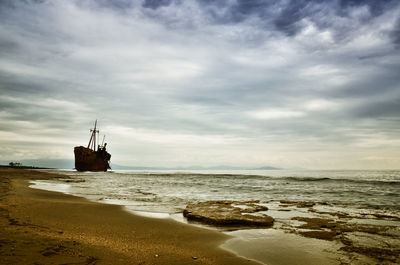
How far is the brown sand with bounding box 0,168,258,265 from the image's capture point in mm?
3432

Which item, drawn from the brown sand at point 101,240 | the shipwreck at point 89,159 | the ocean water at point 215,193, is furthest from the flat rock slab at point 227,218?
the shipwreck at point 89,159

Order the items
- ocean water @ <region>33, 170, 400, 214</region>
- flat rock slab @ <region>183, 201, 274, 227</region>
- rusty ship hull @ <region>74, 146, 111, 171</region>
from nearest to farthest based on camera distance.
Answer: flat rock slab @ <region>183, 201, 274, 227</region>, ocean water @ <region>33, 170, 400, 214</region>, rusty ship hull @ <region>74, 146, 111, 171</region>

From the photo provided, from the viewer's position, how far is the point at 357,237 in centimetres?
568

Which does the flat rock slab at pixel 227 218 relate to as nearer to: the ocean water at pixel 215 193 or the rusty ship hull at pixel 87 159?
the ocean water at pixel 215 193

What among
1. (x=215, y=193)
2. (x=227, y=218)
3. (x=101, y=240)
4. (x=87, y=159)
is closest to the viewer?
(x=101, y=240)

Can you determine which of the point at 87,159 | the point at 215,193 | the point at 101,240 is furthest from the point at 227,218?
the point at 87,159

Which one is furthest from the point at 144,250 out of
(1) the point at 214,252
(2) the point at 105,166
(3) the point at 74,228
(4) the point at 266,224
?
(2) the point at 105,166

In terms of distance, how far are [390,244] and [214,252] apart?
160 inches

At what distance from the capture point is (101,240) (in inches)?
181

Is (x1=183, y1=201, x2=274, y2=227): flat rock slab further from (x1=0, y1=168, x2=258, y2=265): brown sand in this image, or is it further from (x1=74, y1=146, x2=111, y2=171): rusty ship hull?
(x1=74, y1=146, x2=111, y2=171): rusty ship hull

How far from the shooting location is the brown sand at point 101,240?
3.43m

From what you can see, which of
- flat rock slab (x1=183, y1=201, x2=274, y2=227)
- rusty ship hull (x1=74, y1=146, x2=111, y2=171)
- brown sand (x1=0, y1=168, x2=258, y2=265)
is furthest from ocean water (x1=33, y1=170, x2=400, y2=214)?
rusty ship hull (x1=74, y1=146, x2=111, y2=171)

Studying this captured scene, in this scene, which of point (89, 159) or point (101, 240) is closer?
point (101, 240)

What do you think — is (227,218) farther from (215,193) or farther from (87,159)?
(87,159)
